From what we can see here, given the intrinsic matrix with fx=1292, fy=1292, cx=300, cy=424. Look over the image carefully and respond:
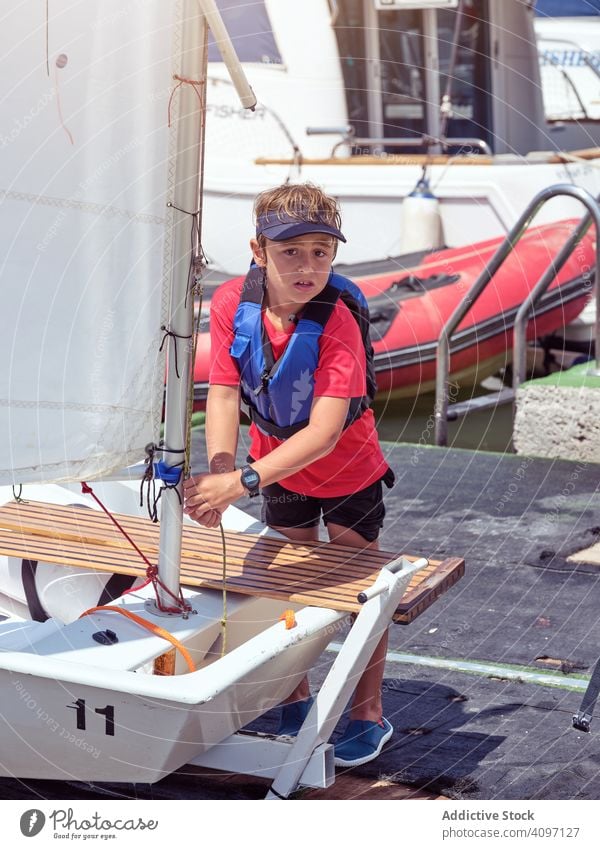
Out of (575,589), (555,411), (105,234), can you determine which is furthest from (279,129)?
(105,234)

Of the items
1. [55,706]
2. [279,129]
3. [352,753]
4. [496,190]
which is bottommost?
[352,753]

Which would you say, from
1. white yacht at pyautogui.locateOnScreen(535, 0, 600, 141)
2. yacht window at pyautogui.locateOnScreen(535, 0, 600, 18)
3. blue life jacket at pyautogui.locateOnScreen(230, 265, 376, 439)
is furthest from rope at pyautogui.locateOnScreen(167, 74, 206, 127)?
yacht window at pyautogui.locateOnScreen(535, 0, 600, 18)

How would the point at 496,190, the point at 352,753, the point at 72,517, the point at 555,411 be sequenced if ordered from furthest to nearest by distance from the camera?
the point at 496,190 → the point at 555,411 → the point at 72,517 → the point at 352,753

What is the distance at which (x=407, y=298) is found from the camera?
8867 mm

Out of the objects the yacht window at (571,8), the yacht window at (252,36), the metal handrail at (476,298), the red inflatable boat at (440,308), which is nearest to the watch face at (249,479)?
the metal handrail at (476,298)

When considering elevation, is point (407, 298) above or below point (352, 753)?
above

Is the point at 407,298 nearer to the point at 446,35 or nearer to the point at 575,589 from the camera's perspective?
the point at 446,35

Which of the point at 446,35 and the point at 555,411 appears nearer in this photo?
the point at 555,411

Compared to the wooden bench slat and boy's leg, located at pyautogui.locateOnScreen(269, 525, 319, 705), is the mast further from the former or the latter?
boy's leg, located at pyautogui.locateOnScreen(269, 525, 319, 705)

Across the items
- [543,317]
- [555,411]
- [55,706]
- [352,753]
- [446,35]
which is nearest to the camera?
[55,706]

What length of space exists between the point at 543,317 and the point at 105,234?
7147mm

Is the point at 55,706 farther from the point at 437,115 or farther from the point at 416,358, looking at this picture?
the point at 437,115

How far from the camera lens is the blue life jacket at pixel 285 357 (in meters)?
3.03

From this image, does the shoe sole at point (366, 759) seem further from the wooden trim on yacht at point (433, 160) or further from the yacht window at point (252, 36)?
the yacht window at point (252, 36)
